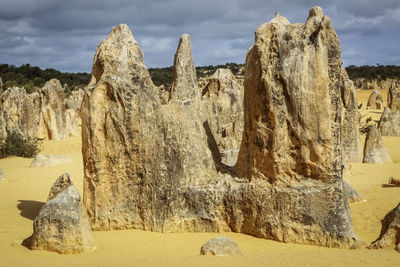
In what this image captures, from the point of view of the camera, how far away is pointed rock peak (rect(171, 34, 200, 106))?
27.7 ft

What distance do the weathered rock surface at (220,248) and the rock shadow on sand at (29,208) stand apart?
401 centimetres

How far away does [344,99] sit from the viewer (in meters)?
14.8

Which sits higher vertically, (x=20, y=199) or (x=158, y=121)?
(x=158, y=121)

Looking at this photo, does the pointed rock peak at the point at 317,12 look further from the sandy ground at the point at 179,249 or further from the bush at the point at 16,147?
the bush at the point at 16,147

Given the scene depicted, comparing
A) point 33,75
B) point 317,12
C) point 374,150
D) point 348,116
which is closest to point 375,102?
point 374,150

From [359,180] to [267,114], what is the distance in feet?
21.0

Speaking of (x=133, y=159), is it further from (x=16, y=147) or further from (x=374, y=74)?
(x=374, y=74)

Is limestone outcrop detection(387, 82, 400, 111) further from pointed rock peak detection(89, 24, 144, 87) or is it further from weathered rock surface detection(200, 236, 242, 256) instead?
weathered rock surface detection(200, 236, 242, 256)

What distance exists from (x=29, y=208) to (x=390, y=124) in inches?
661

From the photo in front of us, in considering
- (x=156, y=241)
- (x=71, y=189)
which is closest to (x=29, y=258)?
(x=71, y=189)

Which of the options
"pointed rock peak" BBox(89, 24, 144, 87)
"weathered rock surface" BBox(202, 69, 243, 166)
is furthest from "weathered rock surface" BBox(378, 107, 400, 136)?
"pointed rock peak" BBox(89, 24, 144, 87)

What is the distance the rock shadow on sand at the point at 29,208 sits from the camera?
358 inches

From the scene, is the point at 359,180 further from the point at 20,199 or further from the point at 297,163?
the point at 20,199

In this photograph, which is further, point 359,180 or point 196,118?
point 359,180
